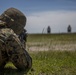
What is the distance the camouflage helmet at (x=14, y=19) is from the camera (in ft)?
28.1

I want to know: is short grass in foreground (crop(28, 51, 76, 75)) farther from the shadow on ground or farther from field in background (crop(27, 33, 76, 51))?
field in background (crop(27, 33, 76, 51))

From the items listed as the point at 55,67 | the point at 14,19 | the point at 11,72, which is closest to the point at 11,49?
the point at 11,72

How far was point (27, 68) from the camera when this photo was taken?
8422 millimetres

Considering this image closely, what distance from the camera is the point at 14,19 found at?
342 inches

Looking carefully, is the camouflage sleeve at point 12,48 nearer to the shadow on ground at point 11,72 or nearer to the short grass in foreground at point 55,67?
the shadow on ground at point 11,72

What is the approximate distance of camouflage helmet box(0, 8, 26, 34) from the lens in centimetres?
855

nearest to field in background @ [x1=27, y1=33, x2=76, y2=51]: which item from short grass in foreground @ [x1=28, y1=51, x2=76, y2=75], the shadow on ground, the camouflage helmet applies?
short grass in foreground @ [x1=28, y1=51, x2=76, y2=75]

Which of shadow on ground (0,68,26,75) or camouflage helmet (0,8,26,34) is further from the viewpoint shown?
camouflage helmet (0,8,26,34)

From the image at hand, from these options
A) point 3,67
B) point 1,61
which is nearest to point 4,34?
point 1,61

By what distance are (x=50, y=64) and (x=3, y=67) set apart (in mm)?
1862

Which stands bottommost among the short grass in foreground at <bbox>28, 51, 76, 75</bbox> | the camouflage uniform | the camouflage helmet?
the short grass in foreground at <bbox>28, 51, 76, 75</bbox>

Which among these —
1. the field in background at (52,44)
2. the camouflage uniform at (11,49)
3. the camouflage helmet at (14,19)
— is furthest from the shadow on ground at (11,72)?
the field in background at (52,44)

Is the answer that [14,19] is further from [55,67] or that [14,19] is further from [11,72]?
[55,67]

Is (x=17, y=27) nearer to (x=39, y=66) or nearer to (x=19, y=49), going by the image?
(x=19, y=49)
